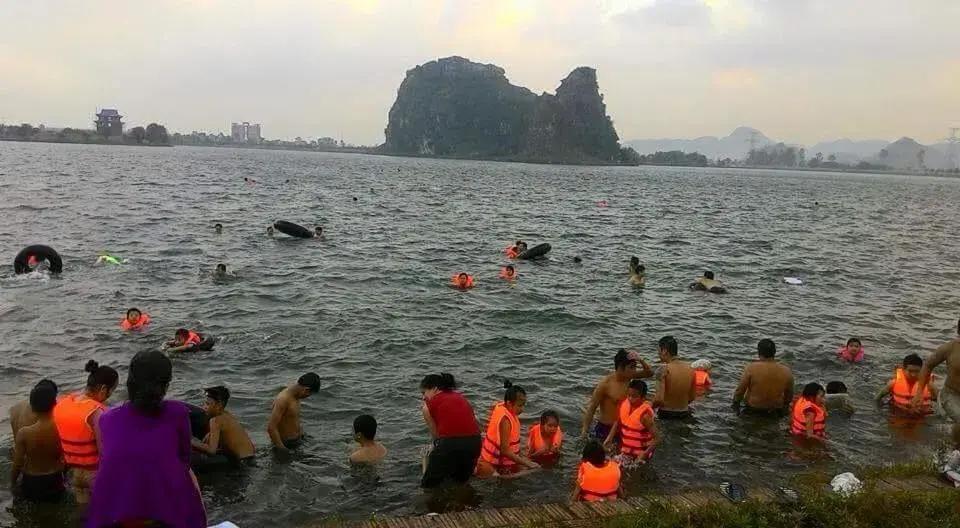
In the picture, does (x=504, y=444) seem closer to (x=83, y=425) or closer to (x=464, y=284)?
(x=83, y=425)

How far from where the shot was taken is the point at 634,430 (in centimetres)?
1041

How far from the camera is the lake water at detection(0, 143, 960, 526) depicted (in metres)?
10.9

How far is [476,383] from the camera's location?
1470 centimetres

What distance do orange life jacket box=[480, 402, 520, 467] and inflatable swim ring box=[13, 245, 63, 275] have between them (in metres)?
21.4

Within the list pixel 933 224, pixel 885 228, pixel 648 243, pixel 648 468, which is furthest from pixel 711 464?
pixel 933 224

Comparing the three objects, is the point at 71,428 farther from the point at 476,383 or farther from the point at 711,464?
the point at 711,464

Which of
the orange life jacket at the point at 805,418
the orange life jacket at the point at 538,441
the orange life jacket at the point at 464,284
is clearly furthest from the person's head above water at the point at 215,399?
the orange life jacket at the point at 464,284

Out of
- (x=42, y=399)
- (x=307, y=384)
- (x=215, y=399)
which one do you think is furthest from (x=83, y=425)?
(x=307, y=384)

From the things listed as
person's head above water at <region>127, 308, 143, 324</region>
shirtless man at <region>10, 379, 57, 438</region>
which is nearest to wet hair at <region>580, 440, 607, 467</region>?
shirtless man at <region>10, 379, 57, 438</region>

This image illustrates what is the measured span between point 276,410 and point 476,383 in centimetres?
521

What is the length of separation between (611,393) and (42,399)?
832cm

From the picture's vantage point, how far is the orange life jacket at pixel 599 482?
27.0ft

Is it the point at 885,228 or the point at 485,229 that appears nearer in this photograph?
the point at 485,229

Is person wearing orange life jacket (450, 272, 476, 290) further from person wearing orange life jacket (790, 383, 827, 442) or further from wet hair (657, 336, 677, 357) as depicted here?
person wearing orange life jacket (790, 383, 827, 442)
